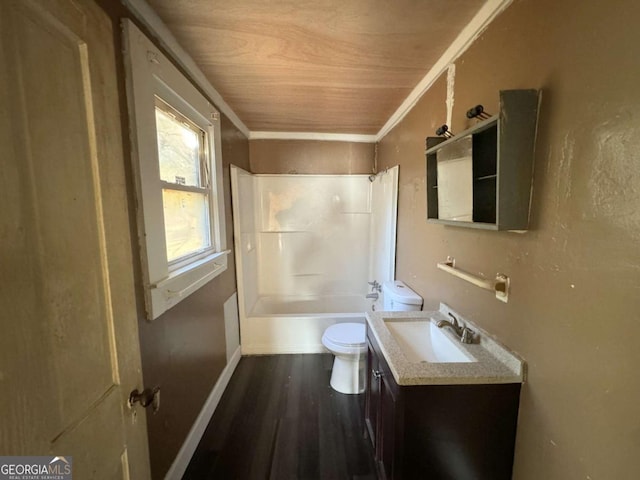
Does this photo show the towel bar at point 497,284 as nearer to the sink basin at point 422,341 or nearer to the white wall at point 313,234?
the sink basin at point 422,341

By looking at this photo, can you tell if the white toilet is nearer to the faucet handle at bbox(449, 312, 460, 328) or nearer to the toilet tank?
the toilet tank

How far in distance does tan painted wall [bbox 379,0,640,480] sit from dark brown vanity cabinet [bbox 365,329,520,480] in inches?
2.5

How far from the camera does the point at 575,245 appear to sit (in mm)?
798

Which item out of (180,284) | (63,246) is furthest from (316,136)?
(63,246)

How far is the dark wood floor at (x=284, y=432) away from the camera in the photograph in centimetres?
147

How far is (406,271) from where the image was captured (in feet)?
7.14

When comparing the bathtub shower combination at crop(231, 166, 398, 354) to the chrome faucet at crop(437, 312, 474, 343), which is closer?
the chrome faucet at crop(437, 312, 474, 343)

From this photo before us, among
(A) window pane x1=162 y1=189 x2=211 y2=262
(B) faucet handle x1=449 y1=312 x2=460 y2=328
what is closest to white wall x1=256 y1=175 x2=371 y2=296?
(A) window pane x1=162 y1=189 x2=211 y2=262

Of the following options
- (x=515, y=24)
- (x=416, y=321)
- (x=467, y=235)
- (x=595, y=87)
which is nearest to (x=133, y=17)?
(x=515, y=24)

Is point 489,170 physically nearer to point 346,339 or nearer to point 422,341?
point 422,341

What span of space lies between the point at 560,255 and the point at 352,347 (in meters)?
1.47

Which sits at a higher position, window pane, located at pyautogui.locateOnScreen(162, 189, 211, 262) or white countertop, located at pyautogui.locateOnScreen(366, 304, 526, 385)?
window pane, located at pyautogui.locateOnScreen(162, 189, 211, 262)

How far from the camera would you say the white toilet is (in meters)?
1.97

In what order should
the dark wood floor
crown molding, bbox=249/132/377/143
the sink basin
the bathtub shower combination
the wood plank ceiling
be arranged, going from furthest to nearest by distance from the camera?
the bathtub shower combination < crown molding, bbox=249/132/377/143 < the dark wood floor < the sink basin < the wood plank ceiling
